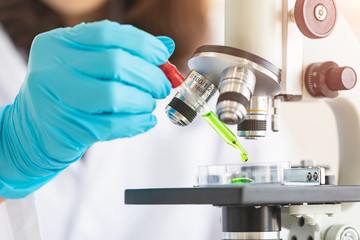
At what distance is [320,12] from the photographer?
3.36ft

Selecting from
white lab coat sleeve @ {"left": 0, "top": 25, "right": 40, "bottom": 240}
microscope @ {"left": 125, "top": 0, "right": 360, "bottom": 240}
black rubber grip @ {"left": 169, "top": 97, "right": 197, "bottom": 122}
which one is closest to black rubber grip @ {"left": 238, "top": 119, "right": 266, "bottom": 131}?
microscope @ {"left": 125, "top": 0, "right": 360, "bottom": 240}

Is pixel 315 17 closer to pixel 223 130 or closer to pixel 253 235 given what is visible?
pixel 223 130

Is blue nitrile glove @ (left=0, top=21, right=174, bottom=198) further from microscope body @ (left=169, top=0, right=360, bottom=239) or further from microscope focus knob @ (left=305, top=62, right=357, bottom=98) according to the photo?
microscope focus knob @ (left=305, top=62, right=357, bottom=98)

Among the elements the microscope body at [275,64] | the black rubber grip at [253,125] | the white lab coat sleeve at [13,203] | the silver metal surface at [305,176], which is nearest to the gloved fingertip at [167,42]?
the microscope body at [275,64]

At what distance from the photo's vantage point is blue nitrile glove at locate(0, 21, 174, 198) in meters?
0.95

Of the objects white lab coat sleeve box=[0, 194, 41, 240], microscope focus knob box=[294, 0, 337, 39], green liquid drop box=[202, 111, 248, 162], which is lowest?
white lab coat sleeve box=[0, 194, 41, 240]

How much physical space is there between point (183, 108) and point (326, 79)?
0.32 m

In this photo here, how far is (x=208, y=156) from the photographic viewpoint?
65.7 inches

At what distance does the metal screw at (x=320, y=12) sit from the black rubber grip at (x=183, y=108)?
0.31 metres

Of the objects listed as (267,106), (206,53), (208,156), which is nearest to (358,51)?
(267,106)

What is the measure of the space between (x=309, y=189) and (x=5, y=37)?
982 mm

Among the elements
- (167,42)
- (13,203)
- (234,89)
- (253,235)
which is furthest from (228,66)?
(13,203)

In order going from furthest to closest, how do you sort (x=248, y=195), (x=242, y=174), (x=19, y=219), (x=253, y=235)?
(x=19, y=219) < (x=242, y=174) < (x=253, y=235) < (x=248, y=195)

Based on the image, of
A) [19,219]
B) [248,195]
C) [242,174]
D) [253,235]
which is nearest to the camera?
[248,195]
